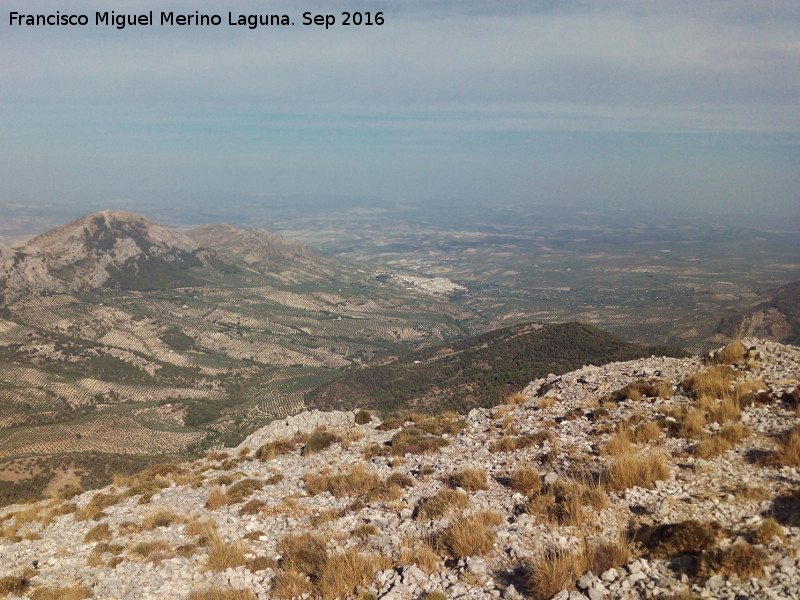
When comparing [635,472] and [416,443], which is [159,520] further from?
[635,472]

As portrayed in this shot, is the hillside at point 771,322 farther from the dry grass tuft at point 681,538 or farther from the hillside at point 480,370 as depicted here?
the dry grass tuft at point 681,538

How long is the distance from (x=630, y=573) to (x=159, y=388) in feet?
551

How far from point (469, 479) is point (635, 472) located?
5012 millimetres

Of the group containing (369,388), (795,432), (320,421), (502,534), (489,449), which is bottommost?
(369,388)

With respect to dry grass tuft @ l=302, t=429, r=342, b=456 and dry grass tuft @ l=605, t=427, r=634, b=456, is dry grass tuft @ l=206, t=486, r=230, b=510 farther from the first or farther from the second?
dry grass tuft @ l=605, t=427, r=634, b=456

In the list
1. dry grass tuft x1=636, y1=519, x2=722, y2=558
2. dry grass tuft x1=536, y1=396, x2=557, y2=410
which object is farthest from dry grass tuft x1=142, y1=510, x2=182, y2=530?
dry grass tuft x1=536, y1=396, x2=557, y2=410

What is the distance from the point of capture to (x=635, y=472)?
1231cm

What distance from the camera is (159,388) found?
500ft

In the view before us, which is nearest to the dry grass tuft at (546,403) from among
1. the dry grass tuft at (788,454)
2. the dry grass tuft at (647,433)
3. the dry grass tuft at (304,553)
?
the dry grass tuft at (647,433)

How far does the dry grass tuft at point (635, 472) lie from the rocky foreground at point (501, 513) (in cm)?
4

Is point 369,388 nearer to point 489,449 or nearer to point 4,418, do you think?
point 4,418

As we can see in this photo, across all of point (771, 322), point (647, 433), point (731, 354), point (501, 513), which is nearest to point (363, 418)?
point (501, 513)

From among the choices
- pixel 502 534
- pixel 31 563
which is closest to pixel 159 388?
pixel 31 563

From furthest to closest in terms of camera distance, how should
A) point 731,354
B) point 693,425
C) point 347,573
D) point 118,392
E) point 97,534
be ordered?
point 118,392 < point 731,354 < point 97,534 < point 693,425 < point 347,573
